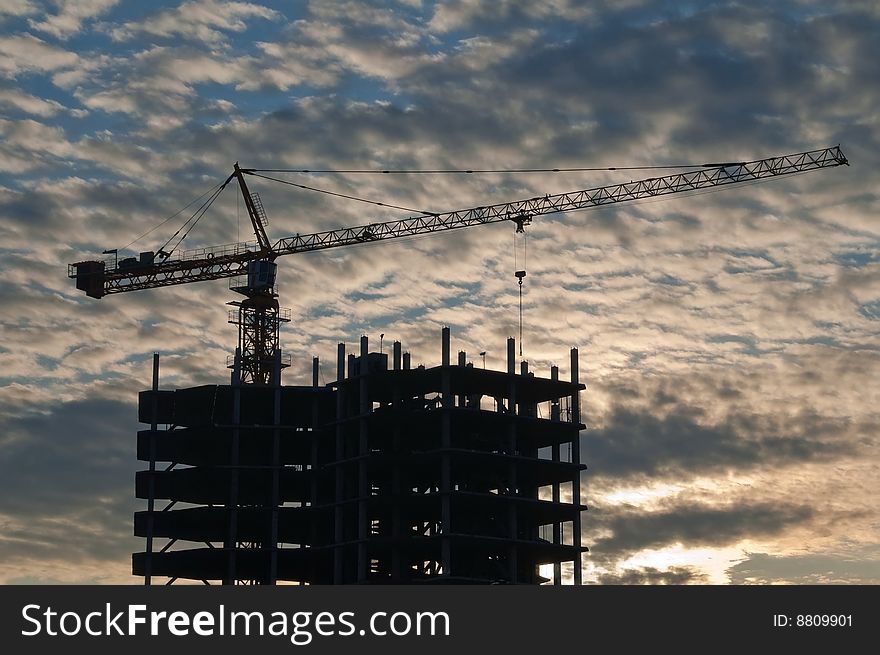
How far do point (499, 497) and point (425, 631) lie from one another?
103444mm

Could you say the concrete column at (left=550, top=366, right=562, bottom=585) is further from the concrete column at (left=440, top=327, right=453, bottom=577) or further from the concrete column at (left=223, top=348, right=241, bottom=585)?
the concrete column at (left=223, top=348, right=241, bottom=585)

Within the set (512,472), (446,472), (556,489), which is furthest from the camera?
(556,489)

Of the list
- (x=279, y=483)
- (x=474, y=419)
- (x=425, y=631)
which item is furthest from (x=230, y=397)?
(x=425, y=631)

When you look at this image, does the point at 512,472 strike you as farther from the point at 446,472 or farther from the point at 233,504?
the point at 233,504

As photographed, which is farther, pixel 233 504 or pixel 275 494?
pixel 275 494

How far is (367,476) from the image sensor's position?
184 metres

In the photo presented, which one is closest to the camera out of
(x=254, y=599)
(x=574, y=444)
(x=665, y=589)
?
(x=254, y=599)

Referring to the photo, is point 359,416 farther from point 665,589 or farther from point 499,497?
point 665,589

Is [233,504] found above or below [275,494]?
below

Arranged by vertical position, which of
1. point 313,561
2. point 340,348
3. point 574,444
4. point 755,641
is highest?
point 340,348

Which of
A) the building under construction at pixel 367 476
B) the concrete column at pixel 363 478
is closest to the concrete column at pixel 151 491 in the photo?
the building under construction at pixel 367 476

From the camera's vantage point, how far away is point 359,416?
7175 inches

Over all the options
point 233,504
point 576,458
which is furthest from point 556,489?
point 233,504

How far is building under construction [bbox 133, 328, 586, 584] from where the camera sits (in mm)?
178000
